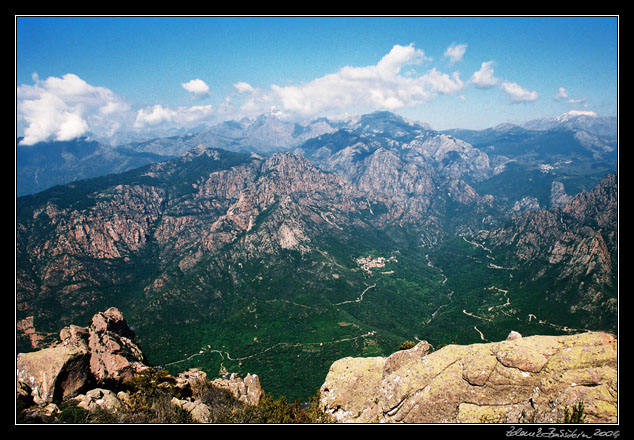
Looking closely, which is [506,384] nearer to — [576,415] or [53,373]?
[576,415]

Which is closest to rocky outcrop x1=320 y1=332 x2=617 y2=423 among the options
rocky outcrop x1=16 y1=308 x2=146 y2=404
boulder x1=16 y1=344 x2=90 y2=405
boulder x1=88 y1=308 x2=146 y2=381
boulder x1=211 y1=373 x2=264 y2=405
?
boulder x1=211 y1=373 x2=264 y2=405

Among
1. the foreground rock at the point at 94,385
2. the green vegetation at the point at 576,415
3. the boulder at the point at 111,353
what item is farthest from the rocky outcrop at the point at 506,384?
the boulder at the point at 111,353

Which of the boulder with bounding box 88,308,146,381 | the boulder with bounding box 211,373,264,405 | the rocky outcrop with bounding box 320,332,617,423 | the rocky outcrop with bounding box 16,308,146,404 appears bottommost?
the boulder with bounding box 211,373,264,405

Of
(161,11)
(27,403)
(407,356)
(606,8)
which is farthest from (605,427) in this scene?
(27,403)

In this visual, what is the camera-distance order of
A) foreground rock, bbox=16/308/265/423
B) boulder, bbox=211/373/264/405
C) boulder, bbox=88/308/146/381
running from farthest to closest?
1. boulder, bbox=211/373/264/405
2. boulder, bbox=88/308/146/381
3. foreground rock, bbox=16/308/265/423

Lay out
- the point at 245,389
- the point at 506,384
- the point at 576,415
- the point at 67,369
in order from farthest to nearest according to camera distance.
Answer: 1. the point at 245,389
2. the point at 67,369
3. the point at 506,384
4. the point at 576,415

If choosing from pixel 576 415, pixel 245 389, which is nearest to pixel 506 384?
pixel 576 415

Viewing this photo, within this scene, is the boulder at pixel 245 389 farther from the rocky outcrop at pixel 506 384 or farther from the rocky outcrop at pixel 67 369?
the rocky outcrop at pixel 506 384

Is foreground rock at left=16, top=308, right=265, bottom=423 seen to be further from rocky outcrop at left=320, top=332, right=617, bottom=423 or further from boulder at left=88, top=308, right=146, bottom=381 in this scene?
rocky outcrop at left=320, top=332, right=617, bottom=423
